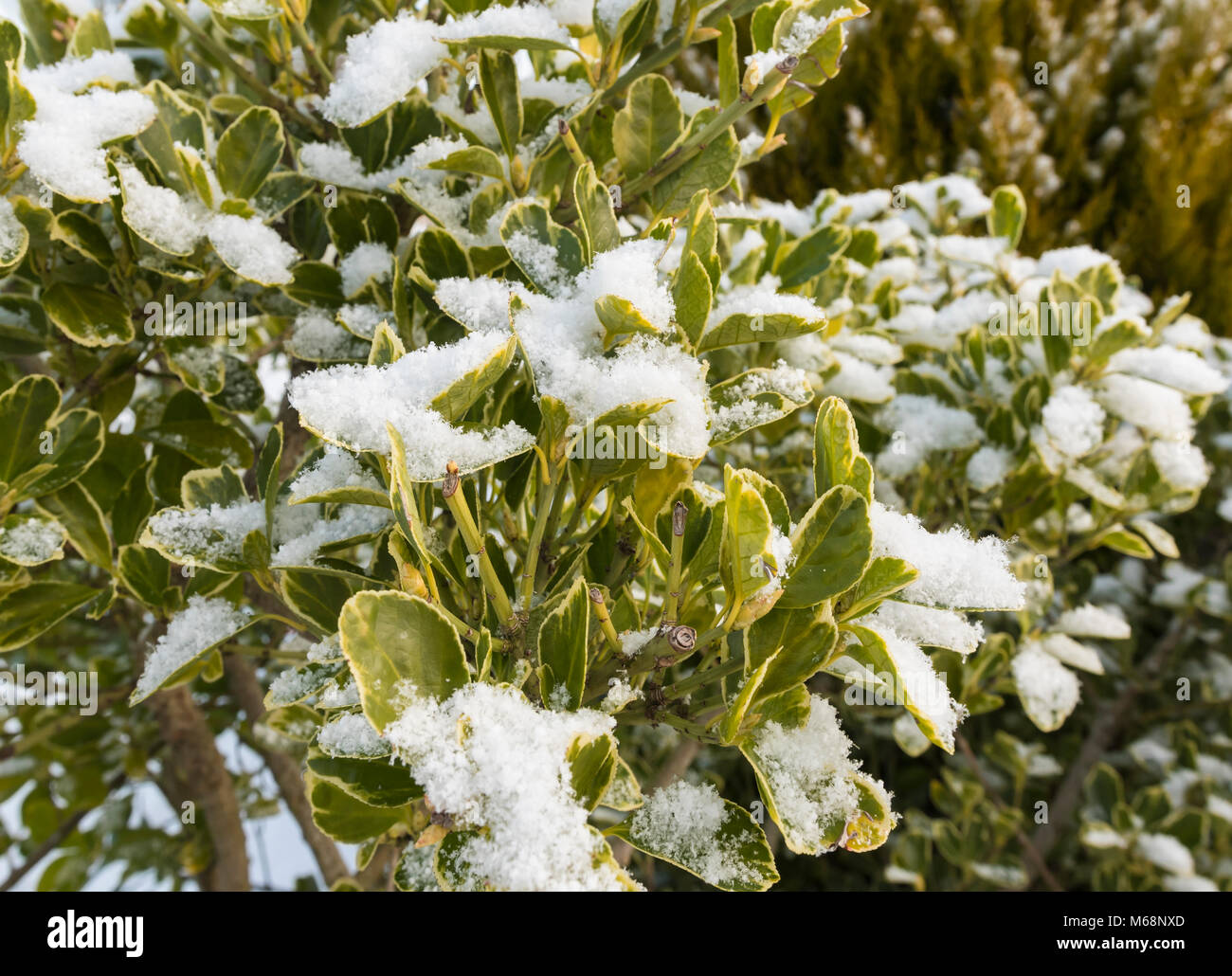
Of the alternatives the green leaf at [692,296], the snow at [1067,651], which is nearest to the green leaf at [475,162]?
the green leaf at [692,296]

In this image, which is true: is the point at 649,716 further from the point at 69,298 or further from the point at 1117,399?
the point at 1117,399

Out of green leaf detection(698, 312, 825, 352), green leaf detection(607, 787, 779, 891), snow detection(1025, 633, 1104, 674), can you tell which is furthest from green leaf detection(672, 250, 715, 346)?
snow detection(1025, 633, 1104, 674)

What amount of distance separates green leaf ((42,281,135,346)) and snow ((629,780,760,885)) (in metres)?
0.61

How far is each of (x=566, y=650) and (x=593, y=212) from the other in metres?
0.31

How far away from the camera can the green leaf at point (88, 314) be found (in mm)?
805

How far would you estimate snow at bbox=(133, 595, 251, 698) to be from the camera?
699 millimetres

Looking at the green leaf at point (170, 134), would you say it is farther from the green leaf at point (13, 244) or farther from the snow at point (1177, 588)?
the snow at point (1177, 588)

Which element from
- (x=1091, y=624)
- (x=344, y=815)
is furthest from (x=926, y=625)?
(x=1091, y=624)

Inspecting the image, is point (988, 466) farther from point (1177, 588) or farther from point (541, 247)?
point (1177, 588)

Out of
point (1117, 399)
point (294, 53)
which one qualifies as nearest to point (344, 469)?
point (294, 53)

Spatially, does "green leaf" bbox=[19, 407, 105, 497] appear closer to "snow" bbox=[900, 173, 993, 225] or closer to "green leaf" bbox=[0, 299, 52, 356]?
"green leaf" bbox=[0, 299, 52, 356]

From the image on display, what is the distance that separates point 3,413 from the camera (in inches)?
30.7

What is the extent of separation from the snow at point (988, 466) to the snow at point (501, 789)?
0.75 metres
